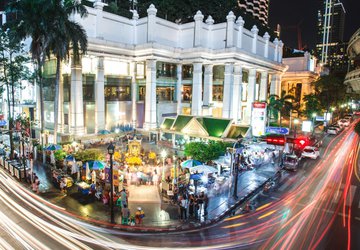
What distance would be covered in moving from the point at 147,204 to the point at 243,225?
22.4 ft

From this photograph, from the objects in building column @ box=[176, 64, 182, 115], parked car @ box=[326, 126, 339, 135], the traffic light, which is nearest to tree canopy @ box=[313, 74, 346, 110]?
parked car @ box=[326, 126, 339, 135]

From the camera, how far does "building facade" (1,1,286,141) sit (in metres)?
36.2

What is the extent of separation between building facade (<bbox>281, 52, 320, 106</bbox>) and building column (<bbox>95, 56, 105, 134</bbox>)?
5606cm

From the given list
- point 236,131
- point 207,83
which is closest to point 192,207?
point 236,131

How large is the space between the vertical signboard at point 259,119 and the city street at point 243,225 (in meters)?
9.93

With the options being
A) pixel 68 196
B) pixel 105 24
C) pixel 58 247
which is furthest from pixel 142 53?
pixel 58 247

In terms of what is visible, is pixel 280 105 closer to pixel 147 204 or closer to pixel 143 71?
pixel 143 71

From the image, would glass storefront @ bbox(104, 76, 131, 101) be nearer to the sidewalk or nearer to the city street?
the sidewalk

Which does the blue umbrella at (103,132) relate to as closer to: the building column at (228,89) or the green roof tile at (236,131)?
the green roof tile at (236,131)

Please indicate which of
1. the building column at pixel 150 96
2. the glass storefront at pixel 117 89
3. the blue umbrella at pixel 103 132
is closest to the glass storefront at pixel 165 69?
the building column at pixel 150 96

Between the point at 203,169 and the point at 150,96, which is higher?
the point at 150,96

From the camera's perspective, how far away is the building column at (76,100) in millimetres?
33625

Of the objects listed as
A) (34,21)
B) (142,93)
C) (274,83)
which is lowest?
(142,93)

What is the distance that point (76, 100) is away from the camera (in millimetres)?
33969
